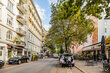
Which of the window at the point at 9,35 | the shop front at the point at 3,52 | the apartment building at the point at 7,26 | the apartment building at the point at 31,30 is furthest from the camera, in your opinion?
the apartment building at the point at 31,30

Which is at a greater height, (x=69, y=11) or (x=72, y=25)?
(x=72, y=25)

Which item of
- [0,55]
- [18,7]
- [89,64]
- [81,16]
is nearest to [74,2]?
[81,16]

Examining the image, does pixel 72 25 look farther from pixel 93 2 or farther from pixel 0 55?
pixel 93 2

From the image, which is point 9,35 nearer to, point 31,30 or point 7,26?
point 7,26

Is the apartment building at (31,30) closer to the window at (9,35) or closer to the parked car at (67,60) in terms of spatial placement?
the window at (9,35)

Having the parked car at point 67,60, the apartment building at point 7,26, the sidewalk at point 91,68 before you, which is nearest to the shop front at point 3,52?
the apartment building at point 7,26

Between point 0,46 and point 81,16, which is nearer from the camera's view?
point 81,16

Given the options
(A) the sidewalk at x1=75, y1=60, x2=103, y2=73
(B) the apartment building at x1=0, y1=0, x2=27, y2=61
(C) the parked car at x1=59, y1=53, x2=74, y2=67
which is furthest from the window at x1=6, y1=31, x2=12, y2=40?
(A) the sidewalk at x1=75, y1=60, x2=103, y2=73

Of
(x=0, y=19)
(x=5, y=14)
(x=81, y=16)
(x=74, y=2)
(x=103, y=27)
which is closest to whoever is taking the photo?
(x=74, y=2)

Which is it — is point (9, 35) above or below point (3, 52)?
above

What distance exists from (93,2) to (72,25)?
53.3ft

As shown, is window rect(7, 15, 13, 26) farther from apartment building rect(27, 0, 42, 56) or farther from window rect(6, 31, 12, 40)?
apartment building rect(27, 0, 42, 56)

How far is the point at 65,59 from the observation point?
16188mm

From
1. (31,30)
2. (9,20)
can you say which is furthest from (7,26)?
(31,30)
